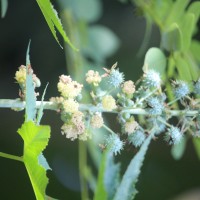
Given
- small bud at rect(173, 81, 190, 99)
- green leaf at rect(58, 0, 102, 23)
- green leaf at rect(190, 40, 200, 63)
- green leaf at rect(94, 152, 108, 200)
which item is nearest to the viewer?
green leaf at rect(94, 152, 108, 200)

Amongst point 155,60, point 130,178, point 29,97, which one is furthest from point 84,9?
point 130,178

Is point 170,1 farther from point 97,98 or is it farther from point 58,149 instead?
point 58,149

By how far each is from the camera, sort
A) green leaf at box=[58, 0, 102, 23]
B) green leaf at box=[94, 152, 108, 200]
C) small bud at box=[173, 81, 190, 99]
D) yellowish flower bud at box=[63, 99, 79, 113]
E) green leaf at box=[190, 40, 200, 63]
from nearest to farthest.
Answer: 1. green leaf at box=[94, 152, 108, 200]
2. yellowish flower bud at box=[63, 99, 79, 113]
3. small bud at box=[173, 81, 190, 99]
4. green leaf at box=[190, 40, 200, 63]
5. green leaf at box=[58, 0, 102, 23]

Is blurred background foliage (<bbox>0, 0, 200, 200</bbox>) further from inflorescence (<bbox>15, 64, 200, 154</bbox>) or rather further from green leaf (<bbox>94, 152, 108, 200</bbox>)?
green leaf (<bbox>94, 152, 108, 200</bbox>)

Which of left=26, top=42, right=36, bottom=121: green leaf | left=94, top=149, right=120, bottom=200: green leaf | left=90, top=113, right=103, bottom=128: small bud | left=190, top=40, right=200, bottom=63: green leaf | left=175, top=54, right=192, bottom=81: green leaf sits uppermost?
left=26, top=42, right=36, bottom=121: green leaf

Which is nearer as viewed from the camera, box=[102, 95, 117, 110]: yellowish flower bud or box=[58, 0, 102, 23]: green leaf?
box=[102, 95, 117, 110]: yellowish flower bud

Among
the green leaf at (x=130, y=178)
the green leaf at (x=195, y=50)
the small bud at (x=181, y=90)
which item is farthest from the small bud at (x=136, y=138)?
the green leaf at (x=195, y=50)

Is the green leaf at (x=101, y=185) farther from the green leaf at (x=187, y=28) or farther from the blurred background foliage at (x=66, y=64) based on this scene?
the blurred background foliage at (x=66, y=64)

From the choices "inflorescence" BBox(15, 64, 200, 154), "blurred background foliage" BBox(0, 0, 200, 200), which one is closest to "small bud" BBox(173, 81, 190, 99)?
"inflorescence" BBox(15, 64, 200, 154)
